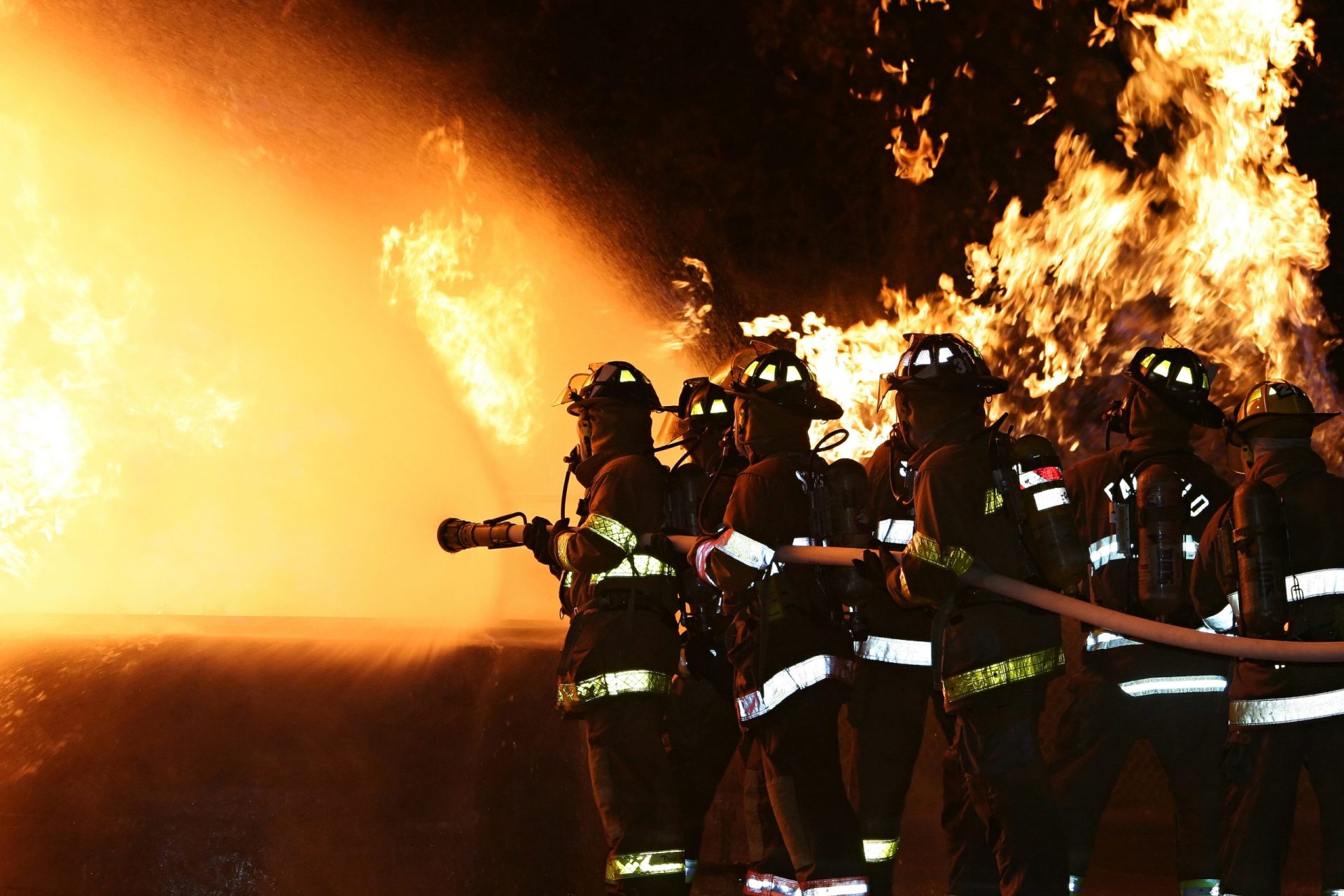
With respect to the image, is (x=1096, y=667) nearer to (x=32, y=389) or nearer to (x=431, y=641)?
(x=431, y=641)

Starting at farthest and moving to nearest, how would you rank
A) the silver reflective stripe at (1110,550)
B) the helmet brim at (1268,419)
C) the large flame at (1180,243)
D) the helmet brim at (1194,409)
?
1. the large flame at (1180,243)
2. the helmet brim at (1194,409)
3. the silver reflective stripe at (1110,550)
4. the helmet brim at (1268,419)

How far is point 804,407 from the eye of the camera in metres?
4.86

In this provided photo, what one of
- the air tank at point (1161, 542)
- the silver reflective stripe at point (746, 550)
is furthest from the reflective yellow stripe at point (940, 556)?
the air tank at point (1161, 542)

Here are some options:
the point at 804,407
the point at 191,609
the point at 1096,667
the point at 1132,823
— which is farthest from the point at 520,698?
the point at 191,609

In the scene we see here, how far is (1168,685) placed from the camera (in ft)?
14.9

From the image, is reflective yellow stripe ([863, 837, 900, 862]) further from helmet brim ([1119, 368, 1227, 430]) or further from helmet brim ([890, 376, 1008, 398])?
helmet brim ([1119, 368, 1227, 430])

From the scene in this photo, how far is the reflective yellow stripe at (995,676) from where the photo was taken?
4.15 metres

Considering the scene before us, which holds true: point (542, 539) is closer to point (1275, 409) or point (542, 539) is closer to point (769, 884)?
point (769, 884)

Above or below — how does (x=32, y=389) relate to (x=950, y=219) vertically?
below

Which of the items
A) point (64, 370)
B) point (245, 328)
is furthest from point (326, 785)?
point (245, 328)

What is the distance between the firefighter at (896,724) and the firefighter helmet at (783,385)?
29 centimetres

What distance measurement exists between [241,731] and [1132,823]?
4.45 m

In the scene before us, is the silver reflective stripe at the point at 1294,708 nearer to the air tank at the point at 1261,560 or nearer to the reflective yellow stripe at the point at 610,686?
the air tank at the point at 1261,560

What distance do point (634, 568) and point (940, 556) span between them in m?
1.28
